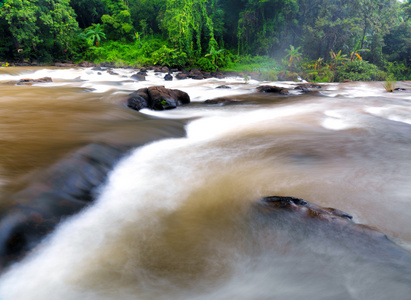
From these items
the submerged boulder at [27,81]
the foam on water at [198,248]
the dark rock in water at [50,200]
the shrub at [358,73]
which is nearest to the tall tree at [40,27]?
the submerged boulder at [27,81]

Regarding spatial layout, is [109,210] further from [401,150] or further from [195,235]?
[401,150]

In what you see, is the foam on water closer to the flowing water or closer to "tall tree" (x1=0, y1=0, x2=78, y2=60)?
the flowing water

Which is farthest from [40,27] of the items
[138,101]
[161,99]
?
[138,101]

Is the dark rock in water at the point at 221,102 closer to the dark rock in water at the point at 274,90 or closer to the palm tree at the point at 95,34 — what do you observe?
the dark rock in water at the point at 274,90

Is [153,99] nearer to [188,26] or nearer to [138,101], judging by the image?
[138,101]

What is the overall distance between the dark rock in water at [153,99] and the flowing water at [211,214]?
51.4 inches

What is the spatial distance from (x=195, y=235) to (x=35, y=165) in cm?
155

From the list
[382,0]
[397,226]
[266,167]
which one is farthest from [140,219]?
[382,0]

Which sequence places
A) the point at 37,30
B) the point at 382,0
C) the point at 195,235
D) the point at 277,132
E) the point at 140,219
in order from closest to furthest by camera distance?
1. the point at 195,235
2. the point at 140,219
3. the point at 277,132
4. the point at 382,0
5. the point at 37,30

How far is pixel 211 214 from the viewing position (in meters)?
1.99

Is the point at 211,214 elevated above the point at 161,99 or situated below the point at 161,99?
below

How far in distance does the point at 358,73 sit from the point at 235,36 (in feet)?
52.9

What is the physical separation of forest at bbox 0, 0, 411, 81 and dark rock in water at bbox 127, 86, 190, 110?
1144cm

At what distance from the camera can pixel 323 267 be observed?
137 cm
